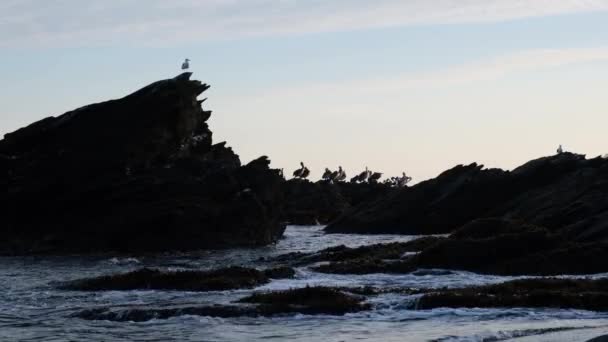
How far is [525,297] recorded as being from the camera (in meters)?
31.0

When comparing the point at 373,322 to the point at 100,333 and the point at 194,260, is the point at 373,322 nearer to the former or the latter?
the point at 100,333

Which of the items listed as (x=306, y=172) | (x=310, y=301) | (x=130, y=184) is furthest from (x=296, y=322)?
(x=306, y=172)

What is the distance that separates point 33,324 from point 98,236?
117ft

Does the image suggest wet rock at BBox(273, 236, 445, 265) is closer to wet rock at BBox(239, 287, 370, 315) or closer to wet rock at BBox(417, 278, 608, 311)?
wet rock at BBox(417, 278, 608, 311)

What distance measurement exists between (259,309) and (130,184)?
38.5 metres

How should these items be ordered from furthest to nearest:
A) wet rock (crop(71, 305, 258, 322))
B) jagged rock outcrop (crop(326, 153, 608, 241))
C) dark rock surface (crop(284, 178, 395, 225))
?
dark rock surface (crop(284, 178, 395, 225)), jagged rock outcrop (crop(326, 153, 608, 241)), wet rock (crop(71, 305, 258, 322))

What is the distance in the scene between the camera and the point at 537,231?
143 ft

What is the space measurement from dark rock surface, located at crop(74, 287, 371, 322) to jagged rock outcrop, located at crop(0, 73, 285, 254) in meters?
34.7

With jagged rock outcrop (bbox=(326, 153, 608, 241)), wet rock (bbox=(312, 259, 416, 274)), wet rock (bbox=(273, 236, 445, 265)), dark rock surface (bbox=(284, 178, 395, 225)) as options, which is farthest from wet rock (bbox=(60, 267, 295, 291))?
dark rock surface (bbox=(284, 178, 395, 225))

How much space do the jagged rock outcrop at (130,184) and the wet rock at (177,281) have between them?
2520 cm

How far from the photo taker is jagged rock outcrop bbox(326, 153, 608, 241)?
221 ft

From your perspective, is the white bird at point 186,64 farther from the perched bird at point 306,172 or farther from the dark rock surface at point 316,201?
the perched bird at point 306,172

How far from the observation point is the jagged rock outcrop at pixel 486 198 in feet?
221

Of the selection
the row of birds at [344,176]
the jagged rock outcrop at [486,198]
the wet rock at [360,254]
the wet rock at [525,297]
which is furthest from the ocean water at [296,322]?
the row of birds at [344,176]
